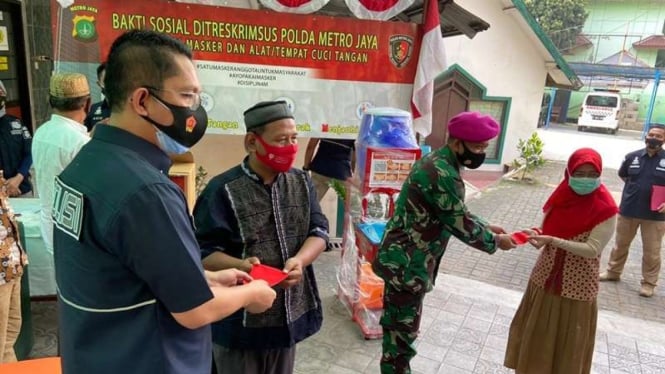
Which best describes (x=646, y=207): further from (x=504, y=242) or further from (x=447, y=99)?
(x=447, y=99)

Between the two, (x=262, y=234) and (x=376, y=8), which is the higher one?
(x=376, y=8)

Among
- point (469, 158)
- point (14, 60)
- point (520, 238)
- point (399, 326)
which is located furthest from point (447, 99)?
point (399, 326)

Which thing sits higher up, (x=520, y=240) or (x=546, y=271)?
(x=520, y=240)

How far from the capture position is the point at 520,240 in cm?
272

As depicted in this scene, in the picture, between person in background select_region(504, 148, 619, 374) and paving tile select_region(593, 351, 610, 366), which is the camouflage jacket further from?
paving tile select_region(593, 351, 610, 366)

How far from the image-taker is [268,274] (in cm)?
180

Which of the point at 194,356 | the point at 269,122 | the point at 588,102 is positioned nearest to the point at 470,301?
the point at 269,122

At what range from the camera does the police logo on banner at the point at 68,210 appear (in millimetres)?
1170

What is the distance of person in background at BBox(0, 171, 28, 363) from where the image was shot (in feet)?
8.05

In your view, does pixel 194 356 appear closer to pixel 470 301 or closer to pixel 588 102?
pixel 470 301

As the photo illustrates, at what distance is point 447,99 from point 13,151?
9797mm

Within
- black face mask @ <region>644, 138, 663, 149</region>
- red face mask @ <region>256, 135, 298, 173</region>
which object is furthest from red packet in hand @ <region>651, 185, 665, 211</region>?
red face mask @ <region>256, 135, 298, 173</region>

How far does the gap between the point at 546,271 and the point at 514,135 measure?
1027cm

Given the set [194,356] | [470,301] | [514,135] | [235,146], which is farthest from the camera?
[514,135]
